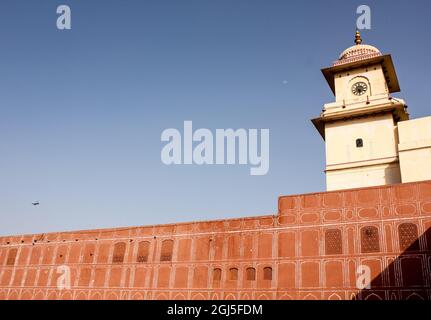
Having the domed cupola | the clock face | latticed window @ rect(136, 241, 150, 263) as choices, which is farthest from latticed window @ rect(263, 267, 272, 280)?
the domed cupola

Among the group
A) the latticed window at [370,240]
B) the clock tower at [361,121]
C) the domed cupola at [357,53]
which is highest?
the domed cupola at [357,53]

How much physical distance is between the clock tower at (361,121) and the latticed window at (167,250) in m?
12.0

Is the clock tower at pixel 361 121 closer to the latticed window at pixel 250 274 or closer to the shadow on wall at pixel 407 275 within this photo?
the shadow on wall at pixel 407 275

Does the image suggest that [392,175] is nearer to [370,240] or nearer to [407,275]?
[370,240]

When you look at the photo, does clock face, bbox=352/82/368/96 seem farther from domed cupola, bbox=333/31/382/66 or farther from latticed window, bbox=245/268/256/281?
latticed window, bbox=245/268/256/281

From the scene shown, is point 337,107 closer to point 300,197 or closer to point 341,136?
point 341,136

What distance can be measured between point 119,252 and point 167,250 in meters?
4.71

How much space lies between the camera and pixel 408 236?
75.3 ft

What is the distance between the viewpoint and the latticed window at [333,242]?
24583mm

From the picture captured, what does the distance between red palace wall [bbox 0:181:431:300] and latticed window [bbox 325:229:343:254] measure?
0.18 ft

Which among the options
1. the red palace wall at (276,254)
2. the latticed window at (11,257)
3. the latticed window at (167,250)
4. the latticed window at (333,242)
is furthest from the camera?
the latticed window at (11,257)

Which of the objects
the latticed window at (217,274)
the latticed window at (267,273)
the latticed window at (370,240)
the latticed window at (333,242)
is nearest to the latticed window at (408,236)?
the latticed window at (370,240)

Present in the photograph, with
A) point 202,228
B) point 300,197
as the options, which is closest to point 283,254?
point 300,197

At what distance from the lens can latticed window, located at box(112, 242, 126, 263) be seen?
33.1 meters
